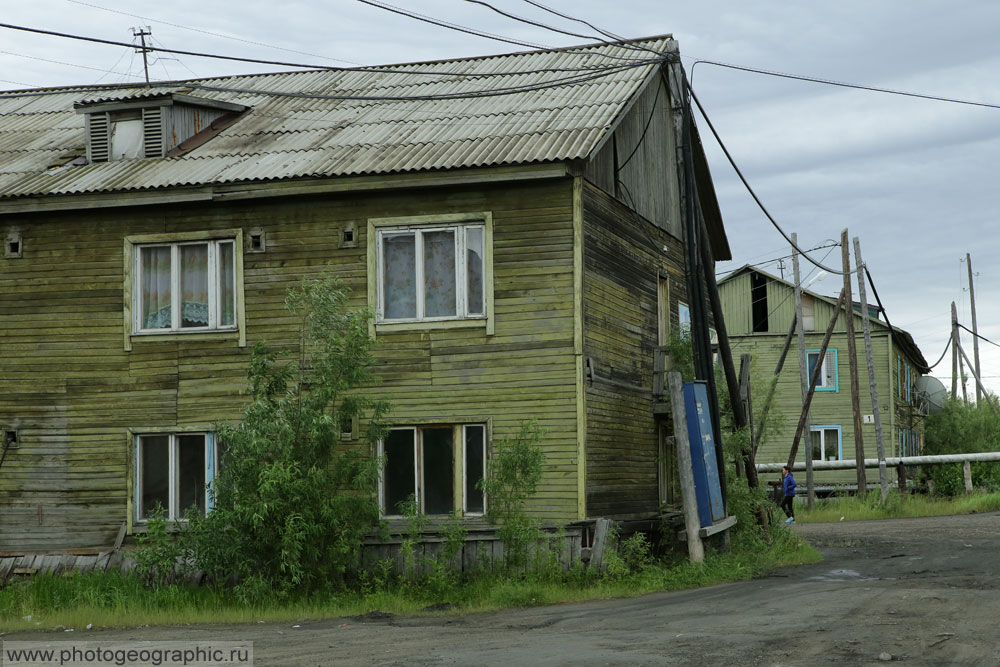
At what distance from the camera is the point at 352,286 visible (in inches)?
702

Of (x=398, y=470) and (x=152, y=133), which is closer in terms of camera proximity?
(x=398, y=470)

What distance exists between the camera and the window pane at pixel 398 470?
17.5 meters

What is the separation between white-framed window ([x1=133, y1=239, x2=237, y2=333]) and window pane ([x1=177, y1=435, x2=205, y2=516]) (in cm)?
179

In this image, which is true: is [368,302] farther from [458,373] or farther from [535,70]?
[535,70]

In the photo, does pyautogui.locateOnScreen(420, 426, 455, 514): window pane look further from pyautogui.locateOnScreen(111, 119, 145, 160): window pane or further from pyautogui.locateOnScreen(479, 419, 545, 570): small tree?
pyautogui.locateOnScreen(111, 119, 145, 160): window pane

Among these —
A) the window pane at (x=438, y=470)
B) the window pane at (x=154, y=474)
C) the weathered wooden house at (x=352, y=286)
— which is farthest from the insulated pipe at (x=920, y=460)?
the window pane at (x=154, y=474)

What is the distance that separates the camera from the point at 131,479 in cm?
1830

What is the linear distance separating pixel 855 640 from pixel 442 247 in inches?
348

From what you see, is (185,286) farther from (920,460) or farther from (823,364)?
(823,364)

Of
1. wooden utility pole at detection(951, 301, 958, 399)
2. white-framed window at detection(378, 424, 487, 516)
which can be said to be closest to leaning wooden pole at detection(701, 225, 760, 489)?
white-framed window at detection(378, 424, 487, 516)

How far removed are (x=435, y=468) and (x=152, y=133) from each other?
25.1 feet

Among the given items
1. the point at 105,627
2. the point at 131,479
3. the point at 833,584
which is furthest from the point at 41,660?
the point at 833,584

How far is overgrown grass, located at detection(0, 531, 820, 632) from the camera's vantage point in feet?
49.7

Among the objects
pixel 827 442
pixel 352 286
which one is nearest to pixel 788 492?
pixel 827 442
